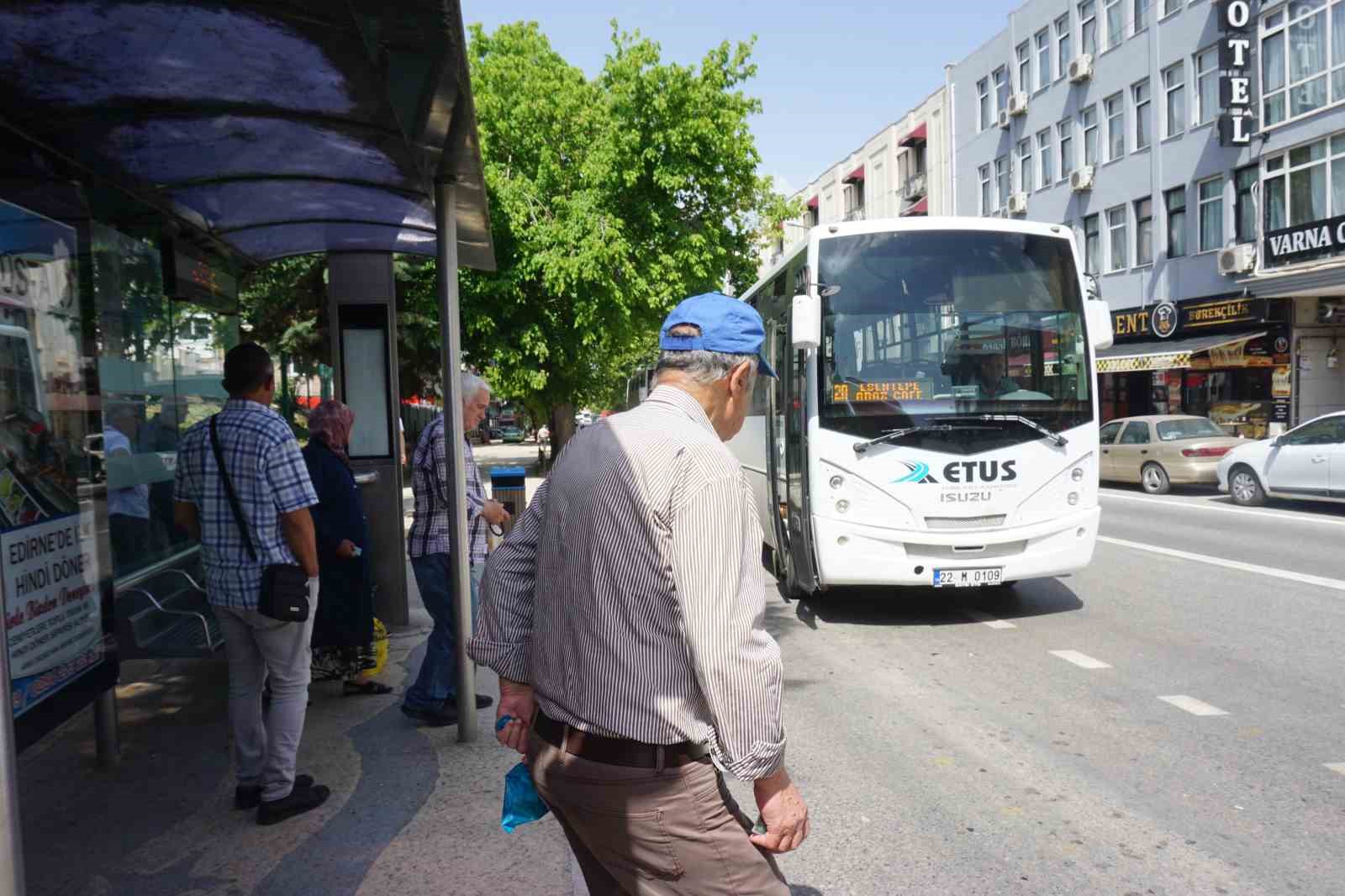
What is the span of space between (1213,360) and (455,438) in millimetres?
26431

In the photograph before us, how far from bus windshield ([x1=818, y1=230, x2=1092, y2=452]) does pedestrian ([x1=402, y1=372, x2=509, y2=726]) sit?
3.58 metres

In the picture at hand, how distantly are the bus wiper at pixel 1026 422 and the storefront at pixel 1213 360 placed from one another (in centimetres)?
1679

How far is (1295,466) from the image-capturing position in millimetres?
16406

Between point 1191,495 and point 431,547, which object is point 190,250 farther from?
point 1191,495

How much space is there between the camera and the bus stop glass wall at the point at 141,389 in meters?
6.36

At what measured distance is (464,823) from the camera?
14.9ft

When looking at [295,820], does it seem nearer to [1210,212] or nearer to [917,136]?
[1210,212]

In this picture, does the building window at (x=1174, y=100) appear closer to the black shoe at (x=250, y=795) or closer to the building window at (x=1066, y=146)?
the building window at (x=1066, y=146)

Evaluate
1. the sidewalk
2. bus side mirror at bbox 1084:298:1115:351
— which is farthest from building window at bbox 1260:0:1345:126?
the sidewalk

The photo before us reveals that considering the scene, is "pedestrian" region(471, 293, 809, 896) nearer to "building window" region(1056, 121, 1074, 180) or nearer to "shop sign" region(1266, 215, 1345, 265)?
"shop sign" region(1266, 215, 1345, 265)

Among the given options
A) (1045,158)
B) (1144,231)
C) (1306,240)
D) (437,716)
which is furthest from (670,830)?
(1045,158)

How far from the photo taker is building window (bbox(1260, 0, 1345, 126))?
22875 millimetres

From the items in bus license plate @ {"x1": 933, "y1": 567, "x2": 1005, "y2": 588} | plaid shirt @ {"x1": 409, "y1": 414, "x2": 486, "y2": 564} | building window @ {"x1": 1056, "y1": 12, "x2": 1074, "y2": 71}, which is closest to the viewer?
plaid shirt @ {"x1": 409, "y1": 414, "x2": 486, "y2": 564}

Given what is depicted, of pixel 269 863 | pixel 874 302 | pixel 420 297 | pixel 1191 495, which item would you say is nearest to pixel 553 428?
pixel 420 297
